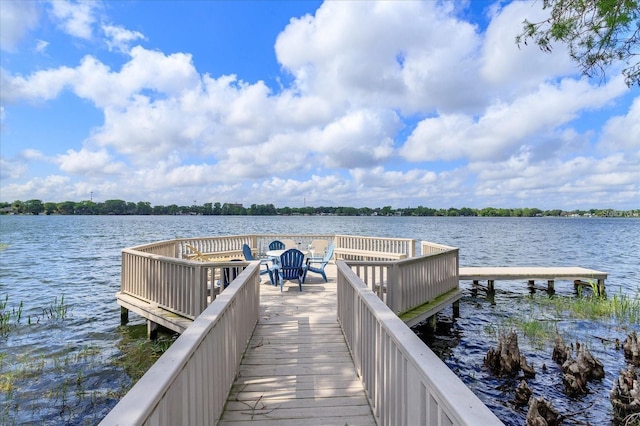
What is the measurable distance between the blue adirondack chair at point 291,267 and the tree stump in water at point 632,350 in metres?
6.35

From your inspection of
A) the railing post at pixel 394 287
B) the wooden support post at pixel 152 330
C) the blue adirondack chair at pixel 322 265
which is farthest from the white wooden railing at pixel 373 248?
the wooden support post at pixel 152 330

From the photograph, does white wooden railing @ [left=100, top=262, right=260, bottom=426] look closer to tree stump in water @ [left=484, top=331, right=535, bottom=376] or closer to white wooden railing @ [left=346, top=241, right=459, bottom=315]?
white wooden railing @ [left=346, top=241, right=459, bottom=315]

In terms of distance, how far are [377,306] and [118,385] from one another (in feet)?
16.0

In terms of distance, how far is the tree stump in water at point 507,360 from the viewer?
576cm

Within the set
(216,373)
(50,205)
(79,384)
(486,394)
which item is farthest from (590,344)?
(50,205)

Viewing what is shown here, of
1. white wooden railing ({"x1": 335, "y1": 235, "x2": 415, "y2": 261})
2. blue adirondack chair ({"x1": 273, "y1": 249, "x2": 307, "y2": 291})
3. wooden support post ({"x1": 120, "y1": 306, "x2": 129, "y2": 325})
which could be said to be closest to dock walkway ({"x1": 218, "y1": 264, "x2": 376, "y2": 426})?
blue adirondack chair ({"x1": 273, "y1": 249, "x2": 307, "y2": 291})

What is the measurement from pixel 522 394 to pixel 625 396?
1.29 m

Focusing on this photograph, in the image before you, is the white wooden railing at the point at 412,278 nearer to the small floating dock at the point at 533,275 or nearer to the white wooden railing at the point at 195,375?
the white wooden railing at the point at 195,375

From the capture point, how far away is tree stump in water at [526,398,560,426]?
4.11 m

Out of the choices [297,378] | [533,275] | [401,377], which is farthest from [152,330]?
[533,275]

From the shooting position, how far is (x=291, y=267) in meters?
7.61

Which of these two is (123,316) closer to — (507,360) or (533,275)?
(507,360)

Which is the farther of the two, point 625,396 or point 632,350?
point 632,350

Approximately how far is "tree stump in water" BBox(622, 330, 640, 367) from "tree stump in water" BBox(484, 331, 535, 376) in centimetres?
223
